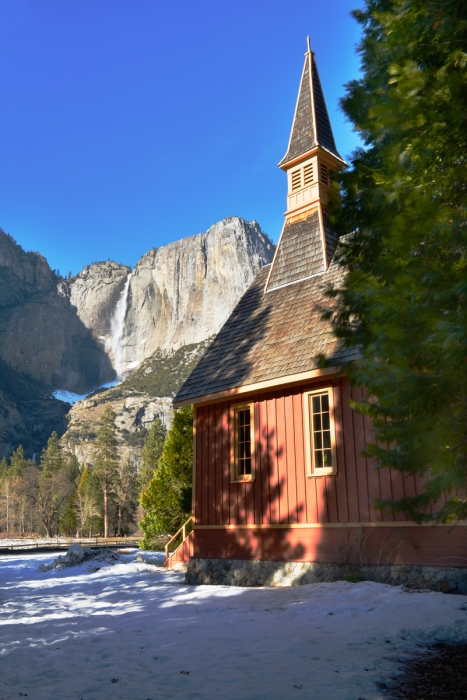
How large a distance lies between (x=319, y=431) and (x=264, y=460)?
1342mm

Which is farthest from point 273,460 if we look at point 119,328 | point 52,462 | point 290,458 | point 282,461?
point 119,328

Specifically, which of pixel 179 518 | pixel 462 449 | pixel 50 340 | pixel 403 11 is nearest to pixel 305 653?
pixel 462 449

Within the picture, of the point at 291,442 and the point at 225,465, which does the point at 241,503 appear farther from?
the point at 291,442

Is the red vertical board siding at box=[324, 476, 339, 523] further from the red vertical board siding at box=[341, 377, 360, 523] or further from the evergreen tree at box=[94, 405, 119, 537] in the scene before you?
the evergreen tree at box=[94, 405, 119, 537]

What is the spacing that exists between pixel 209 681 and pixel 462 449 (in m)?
2.48

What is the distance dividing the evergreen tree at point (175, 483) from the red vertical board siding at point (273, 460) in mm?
7684

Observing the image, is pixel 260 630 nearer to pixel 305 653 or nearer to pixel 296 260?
pixel 305 653

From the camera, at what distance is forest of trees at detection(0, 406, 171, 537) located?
5769 cm

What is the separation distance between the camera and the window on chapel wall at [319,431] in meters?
9.52

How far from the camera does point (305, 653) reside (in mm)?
4750

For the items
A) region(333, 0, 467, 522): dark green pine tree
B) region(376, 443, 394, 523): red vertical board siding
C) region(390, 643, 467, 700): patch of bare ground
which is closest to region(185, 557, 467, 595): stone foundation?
region(376, 443, 394, 523): red vertical board siding

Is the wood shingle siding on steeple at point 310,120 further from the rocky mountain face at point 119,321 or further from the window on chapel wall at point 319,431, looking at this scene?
the rocky mountain face at point 119,321

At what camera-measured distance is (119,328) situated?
161625mm

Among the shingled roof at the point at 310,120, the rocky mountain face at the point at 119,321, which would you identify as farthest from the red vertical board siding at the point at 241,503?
the rocky mountain face at the point at 119,321
